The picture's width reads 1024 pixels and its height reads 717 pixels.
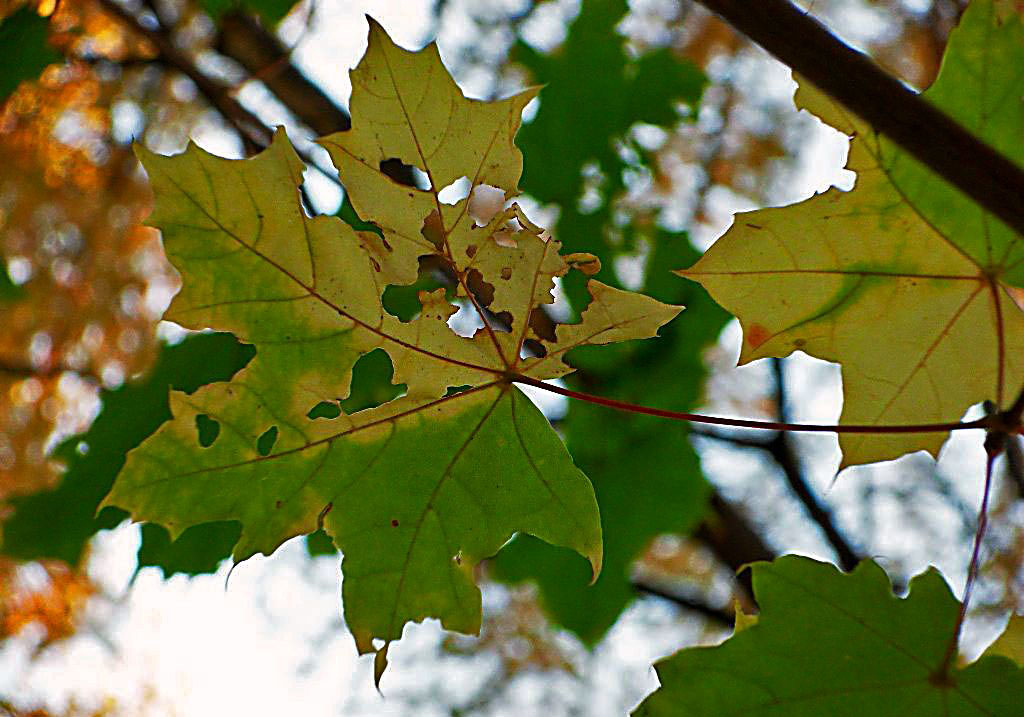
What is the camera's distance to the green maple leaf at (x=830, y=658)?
0.77 m

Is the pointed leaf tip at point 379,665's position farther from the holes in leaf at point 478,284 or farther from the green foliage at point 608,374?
the green foliage at point 608,374

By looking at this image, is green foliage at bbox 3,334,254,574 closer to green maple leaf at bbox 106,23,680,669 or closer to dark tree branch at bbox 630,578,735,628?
green maple leaf at bbox 106,23,680,669

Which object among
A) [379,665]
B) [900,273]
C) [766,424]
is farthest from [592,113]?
[379,665]

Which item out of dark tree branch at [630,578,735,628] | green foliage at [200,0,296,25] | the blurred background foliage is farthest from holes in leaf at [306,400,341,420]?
dark tree branch at [630,578,735,628]

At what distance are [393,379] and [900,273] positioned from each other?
45cm

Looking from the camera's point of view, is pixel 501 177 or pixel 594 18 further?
pixel 594 18

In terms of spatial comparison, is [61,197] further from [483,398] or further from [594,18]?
[483,398]

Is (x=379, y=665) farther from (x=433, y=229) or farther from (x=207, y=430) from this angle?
(x=207, y=430)

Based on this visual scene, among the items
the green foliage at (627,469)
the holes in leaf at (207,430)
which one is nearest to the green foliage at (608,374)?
the green foliage at (627,469)

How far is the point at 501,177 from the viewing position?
0.75 m

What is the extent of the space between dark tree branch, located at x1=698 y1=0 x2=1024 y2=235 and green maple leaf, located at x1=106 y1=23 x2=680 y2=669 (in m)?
0.26

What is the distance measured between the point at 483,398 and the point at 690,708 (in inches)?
12.1

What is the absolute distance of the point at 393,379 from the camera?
81 centimetres

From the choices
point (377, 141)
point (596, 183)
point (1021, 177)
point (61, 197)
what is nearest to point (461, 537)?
point (377, 141)
